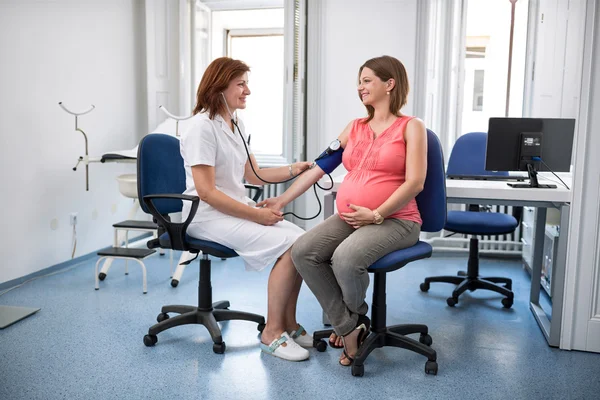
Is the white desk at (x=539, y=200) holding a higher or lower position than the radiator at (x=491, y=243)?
higher

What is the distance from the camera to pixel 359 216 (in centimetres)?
207

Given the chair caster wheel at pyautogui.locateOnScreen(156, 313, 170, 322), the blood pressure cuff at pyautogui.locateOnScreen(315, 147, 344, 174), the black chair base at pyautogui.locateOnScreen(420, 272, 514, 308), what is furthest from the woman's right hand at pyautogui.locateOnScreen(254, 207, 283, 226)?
the black chair base at pyautogui.locateOnScreen(420, 272, 514, 308)

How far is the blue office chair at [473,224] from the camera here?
2.99 m

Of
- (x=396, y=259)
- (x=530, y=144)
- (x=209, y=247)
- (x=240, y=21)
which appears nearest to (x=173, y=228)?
(x=209, y=247)

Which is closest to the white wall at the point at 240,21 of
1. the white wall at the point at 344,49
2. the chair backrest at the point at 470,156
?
the white wall at the point at 344,49

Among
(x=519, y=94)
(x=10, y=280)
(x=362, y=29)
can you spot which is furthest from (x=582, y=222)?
(x=10, y=280)

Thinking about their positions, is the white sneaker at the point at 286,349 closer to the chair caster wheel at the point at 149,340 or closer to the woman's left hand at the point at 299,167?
the chair caster wheel at the point at 149,340

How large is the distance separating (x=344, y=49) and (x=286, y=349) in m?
2.70

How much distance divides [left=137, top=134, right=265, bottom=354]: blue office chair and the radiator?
2.11 metres

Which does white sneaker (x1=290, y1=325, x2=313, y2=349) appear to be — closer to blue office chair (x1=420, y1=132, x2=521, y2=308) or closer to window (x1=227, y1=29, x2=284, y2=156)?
blue office chair (x1=420, y1=132, x2=521, y2=308)

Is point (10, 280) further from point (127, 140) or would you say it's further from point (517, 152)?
point (517, 152)

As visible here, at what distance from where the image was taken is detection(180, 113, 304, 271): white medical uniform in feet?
7.30

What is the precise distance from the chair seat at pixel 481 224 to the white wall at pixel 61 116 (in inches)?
97.4

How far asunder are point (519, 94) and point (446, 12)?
2.80 ft
